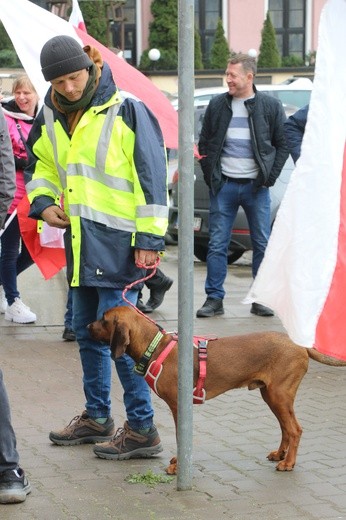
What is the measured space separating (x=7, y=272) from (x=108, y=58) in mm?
2244

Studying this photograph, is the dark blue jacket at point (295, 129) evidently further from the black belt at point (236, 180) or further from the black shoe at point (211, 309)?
the black shoe at point (211, 309)

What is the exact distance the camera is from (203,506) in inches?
204

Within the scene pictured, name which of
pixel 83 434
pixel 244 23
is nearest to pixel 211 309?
pixel 83 434

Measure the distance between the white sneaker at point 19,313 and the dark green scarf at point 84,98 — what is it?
4134 millimetres

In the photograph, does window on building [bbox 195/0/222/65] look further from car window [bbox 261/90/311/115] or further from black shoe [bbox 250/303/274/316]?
black shoe [bbox 250/303/274/316]

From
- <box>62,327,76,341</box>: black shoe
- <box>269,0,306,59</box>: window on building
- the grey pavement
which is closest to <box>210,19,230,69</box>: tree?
<box>269,0,306,59</box>: window on building

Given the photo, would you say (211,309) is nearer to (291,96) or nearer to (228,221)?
(228,221)

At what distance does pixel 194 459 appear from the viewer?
A: 5938mm

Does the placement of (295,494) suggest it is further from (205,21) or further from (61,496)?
(205,21)

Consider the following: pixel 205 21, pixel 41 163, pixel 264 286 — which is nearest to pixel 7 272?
pixel 41 163

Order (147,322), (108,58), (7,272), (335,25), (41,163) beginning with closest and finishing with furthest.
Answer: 1. (335,25)
2. (147,322)
3. (41,163)
4. (108,58)
5. (7,272)

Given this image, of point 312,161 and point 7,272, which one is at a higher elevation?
point 312,161

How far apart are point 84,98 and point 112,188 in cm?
46

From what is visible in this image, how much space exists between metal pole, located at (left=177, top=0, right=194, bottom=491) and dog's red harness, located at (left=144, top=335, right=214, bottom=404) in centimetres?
32
